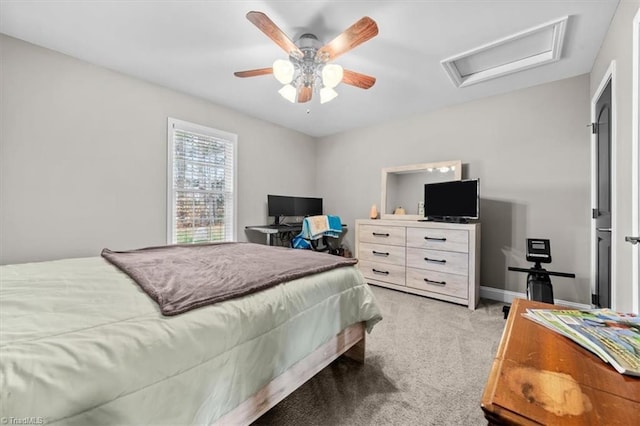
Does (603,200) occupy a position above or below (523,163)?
below

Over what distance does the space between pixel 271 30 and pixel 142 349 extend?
1.89 metres

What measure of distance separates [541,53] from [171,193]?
4118mm

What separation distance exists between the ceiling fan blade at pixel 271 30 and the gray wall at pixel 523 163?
94.9 inches

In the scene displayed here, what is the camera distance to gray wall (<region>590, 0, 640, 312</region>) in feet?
5.28

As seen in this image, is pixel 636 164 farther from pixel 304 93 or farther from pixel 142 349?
pixel 142 349

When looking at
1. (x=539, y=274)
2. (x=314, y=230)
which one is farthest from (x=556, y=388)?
(x=314, y=230)

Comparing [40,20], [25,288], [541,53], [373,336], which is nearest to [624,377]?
[373,336]

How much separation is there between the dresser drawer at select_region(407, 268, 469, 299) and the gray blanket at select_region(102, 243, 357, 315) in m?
1.82

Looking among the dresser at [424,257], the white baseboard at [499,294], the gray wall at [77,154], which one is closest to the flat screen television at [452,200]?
the dresser at [424,257]

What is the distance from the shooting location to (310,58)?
2.18 meters

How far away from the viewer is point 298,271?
1.49 meters

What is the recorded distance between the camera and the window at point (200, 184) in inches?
126

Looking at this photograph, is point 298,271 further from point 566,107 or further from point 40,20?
point 566,107

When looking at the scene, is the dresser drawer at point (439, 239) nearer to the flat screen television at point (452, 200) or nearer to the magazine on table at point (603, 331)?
the flat screen television at point (452, 200)
